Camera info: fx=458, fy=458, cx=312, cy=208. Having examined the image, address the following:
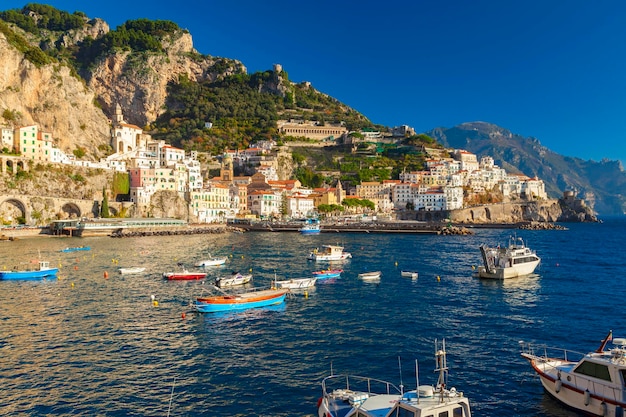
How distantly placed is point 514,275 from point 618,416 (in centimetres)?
2989

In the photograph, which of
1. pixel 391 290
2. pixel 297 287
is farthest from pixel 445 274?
pixel 297 287

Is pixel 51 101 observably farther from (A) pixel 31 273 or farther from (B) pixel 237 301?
(B) pixel 237 301

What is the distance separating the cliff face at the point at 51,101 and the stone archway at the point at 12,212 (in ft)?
82.1

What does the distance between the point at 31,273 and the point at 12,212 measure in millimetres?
46984

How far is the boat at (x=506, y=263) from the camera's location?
40.8 m

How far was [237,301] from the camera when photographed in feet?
95.0

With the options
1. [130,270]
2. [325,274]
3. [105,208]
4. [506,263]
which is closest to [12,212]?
[105,208]

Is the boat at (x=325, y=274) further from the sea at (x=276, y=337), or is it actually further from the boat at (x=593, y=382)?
the boat at (x=593, y=382)

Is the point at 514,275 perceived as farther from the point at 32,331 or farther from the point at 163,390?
the point at 32,331

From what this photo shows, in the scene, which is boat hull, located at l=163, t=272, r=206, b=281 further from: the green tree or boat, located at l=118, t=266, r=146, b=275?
the green tree

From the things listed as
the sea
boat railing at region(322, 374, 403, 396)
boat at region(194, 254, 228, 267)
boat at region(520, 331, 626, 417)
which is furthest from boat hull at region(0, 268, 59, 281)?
boat at region(520, 331, 626, 417)

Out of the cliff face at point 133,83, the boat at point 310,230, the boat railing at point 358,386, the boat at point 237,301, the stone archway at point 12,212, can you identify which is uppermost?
the cliff face at point 133,83

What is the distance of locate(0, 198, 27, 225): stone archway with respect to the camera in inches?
2990

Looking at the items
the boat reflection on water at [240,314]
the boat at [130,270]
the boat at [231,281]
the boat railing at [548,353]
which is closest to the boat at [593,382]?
the boat railing at [548,353]
